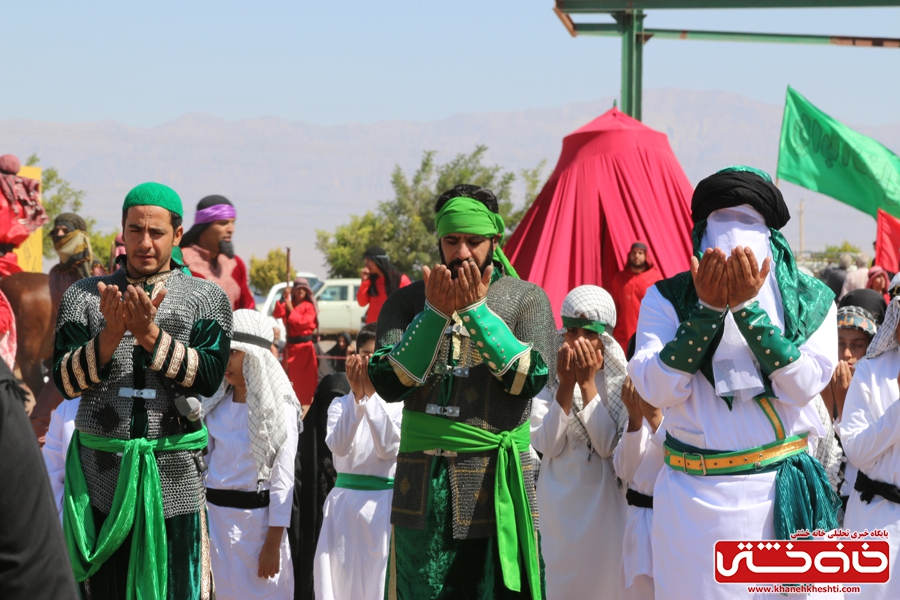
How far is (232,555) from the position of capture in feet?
19.0

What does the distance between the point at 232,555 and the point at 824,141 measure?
8.19 meters

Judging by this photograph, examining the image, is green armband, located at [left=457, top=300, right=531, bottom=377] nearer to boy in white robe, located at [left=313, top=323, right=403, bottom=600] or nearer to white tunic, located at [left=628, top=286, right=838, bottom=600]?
white tunic, located at [left=628, top=286, right=838, bottom=600]

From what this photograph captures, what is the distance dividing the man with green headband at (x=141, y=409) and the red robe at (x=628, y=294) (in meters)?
5.31

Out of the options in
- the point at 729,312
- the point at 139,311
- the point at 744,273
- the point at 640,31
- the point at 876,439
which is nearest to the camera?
the point at 744,273

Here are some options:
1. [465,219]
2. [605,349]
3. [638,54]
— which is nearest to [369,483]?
[605,349]

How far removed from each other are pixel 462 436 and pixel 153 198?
147cm

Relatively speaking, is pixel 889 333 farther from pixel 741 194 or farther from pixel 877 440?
pixel 741 194

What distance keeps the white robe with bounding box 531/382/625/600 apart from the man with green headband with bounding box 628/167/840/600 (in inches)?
61.5

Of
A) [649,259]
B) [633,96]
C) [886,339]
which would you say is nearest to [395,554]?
[886,339]

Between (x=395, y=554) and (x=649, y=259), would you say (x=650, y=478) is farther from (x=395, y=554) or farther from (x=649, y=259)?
(x=649, y=259)

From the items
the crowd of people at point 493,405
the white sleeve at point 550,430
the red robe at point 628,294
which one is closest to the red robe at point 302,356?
the red robe at point 628,294

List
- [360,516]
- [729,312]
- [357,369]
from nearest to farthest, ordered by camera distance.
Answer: [729,312] → [357,369] → [360,516]

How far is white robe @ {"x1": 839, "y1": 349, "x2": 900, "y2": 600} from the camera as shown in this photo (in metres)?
4.59

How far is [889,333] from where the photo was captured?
482 cm
